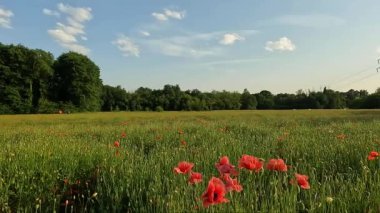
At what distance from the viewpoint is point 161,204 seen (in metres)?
3.57

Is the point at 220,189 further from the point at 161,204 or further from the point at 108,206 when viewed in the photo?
the point at 108,206

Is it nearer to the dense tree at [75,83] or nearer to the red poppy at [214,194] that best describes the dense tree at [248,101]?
the dense tree at [75,83]

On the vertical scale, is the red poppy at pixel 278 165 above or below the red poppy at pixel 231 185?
above

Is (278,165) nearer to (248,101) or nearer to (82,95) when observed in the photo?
(82,95)

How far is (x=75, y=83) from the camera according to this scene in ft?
252

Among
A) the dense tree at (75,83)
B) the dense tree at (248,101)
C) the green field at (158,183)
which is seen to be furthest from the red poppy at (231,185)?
the dense tree at (248,101)

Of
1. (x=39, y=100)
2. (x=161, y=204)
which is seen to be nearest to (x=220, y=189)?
(x=161, y=204)

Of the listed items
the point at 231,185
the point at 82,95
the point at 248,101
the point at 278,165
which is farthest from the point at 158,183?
the point at 248,101

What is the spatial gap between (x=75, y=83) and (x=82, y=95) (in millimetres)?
2638

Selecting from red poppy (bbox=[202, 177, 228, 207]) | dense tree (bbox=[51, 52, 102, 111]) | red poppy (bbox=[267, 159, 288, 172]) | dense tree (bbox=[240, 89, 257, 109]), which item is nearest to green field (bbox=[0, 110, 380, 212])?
red poppy (bbox=[267, 159, 288, 172])

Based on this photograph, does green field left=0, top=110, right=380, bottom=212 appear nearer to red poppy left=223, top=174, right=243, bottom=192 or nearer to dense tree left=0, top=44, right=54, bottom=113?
red poppy left=223, top=174, right=243, bottom=192

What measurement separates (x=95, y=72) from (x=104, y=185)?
267 ft

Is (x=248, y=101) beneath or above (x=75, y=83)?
beneath

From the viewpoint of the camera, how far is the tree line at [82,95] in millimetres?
71312
